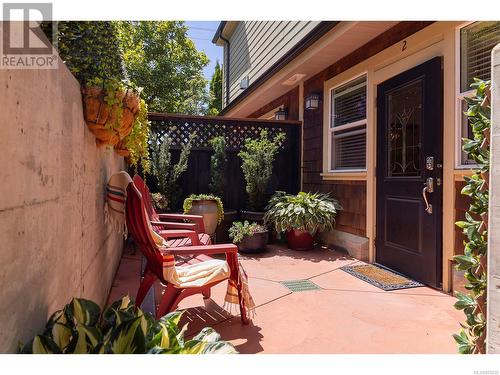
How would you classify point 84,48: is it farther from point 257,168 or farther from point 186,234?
point 257,168

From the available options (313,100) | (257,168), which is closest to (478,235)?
(257,168)

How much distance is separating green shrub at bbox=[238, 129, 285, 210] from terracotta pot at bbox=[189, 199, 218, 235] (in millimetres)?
752

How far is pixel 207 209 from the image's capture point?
15.9ft

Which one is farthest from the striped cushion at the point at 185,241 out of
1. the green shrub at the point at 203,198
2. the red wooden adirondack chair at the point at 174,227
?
the green shrub at the point at 203,198

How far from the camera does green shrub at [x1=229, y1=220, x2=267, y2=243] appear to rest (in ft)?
15.4

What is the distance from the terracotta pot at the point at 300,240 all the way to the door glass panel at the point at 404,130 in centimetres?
149

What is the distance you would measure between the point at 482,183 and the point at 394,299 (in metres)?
1.67

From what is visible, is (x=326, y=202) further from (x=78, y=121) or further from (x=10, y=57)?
(x=10, y=57)

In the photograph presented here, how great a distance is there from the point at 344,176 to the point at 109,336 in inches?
164

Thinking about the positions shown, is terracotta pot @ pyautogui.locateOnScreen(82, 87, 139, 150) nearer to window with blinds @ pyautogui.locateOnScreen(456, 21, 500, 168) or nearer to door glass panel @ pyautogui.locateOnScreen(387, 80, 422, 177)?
window with blinds @ pyautogui.locateOnScreen(456, 21, 500, 168)

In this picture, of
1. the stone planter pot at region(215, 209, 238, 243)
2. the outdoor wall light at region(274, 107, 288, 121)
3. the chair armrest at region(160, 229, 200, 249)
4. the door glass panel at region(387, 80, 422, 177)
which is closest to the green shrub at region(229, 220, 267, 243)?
the stone planter pot at region(215, 209, 238, 243)

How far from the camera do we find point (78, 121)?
5.54 ft
